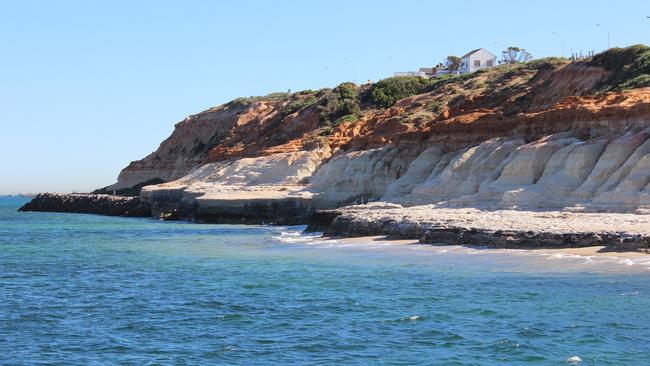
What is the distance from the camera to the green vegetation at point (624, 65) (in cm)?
5758

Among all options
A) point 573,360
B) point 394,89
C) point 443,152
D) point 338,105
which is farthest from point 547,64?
point 573,360

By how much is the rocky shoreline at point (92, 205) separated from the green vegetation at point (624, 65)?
3683 centimetres

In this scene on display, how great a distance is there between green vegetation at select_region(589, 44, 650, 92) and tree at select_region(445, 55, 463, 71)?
167 ft

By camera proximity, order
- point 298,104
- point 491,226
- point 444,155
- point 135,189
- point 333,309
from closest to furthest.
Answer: point 333,309, point 491,226, point 444,155, point 298,104, point 135,189

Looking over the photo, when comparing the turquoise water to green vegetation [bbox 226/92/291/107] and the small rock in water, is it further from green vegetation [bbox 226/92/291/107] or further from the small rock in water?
green vegetation [bbox 226/92/291/107]

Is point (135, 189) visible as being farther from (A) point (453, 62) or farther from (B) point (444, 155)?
(B) point (444, 155)

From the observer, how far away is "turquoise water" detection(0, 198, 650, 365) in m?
15.5

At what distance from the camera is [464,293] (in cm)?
2117

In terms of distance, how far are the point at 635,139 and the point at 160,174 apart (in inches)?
2958

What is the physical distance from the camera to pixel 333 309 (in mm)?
19859

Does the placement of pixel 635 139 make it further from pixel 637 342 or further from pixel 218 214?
pixel 218 214

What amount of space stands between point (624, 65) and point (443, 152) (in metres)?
19.8

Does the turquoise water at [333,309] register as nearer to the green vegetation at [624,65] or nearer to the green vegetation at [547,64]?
the green vegetation at [624,65]

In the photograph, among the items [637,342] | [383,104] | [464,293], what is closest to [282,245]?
[464,293]
